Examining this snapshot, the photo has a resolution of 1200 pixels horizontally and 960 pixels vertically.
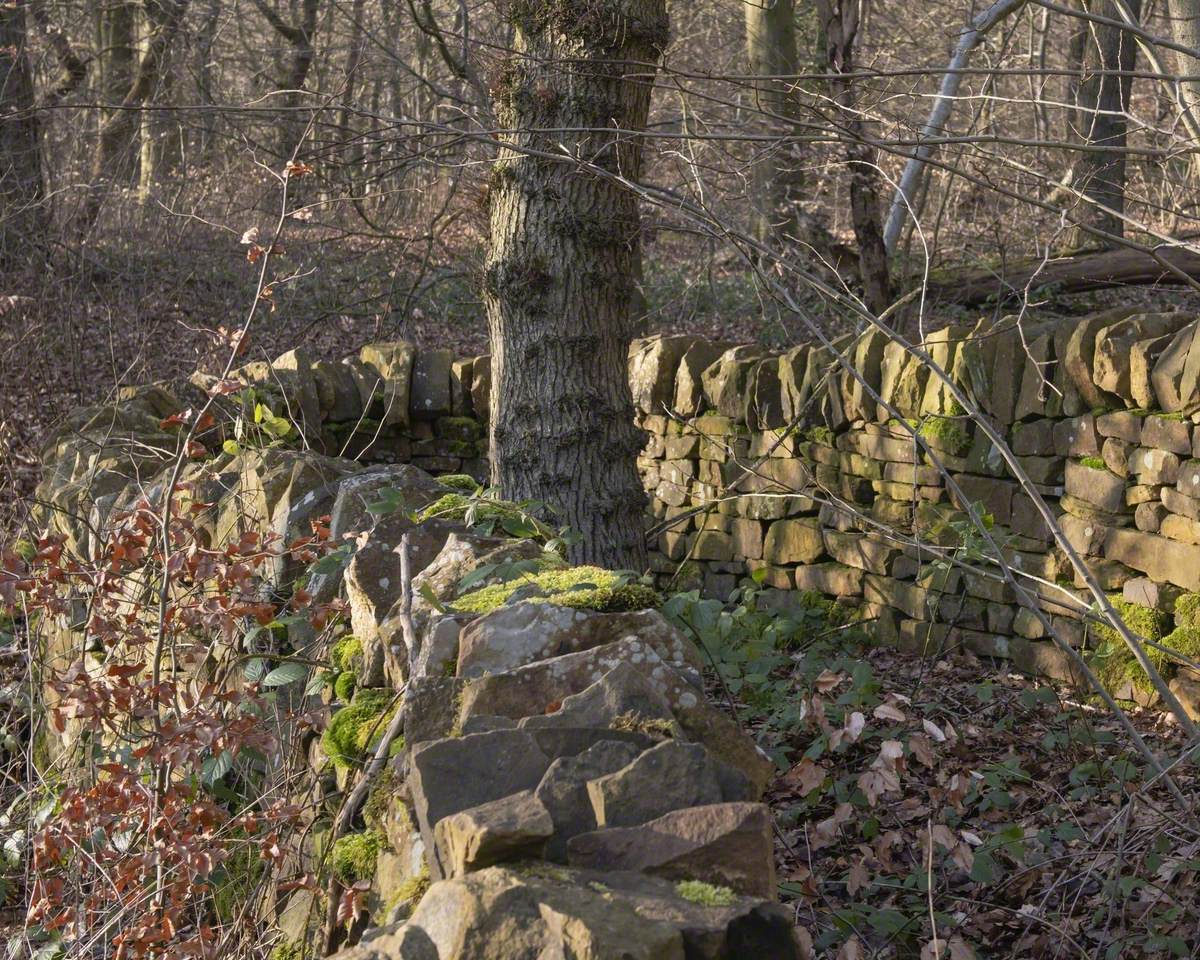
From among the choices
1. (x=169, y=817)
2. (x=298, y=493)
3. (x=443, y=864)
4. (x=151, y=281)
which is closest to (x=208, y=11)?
(x=151, y=281)

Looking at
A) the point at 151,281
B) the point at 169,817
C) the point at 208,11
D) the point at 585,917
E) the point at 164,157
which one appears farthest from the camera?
the point at 208,11

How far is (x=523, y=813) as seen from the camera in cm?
166

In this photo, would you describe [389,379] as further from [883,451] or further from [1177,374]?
[1177,374]

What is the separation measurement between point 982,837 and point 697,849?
2273mm

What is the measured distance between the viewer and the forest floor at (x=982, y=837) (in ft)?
9.84

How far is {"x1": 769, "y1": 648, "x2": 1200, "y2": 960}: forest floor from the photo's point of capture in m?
3.00

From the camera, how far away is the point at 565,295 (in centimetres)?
484

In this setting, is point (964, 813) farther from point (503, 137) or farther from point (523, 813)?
point (503, 137)

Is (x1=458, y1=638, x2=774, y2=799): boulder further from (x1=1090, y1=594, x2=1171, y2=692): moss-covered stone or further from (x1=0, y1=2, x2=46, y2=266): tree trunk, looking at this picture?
(x1=0, y1=2, x2=46, y2=266): tree trunk

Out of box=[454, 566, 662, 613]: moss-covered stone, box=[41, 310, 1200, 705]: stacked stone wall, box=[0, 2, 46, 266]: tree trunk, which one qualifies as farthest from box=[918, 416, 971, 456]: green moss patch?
box=[0, 2, 46, 266]: tree trunk

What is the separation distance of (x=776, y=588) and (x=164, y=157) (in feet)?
30.4

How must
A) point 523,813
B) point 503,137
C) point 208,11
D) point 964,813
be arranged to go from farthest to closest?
point 208,11
point 503,137
point 964,813
point 523,813

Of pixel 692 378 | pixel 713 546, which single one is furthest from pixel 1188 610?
pixel 692 378

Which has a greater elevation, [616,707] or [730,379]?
[730,379]
